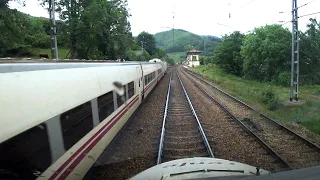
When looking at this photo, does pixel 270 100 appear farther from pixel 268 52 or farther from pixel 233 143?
pixel 268 52

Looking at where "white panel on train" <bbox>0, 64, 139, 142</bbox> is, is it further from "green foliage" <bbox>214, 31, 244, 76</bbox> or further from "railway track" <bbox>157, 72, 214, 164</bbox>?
"green foliage" <bbox>214, 31, 244, 76</bbox>

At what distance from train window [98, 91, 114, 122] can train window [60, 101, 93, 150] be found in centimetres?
70

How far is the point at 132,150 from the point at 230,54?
4078cm

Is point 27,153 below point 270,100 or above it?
above

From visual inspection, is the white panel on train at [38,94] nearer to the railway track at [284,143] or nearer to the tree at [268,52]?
the railway track at [284,143]

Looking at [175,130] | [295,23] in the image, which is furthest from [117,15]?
[175,130]

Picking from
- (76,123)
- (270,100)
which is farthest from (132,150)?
(270,100)

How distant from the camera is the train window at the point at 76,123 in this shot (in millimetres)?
4262

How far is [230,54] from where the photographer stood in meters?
46.3

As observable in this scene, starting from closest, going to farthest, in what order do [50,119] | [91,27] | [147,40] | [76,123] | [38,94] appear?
[38,94] < [50,119] < [76,123] < [91,27] < [147,40]

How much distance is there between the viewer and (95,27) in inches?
1056

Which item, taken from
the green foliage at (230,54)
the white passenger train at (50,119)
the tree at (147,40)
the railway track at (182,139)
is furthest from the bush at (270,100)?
the tree at (147,40)

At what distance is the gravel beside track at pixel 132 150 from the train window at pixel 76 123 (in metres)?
1.25

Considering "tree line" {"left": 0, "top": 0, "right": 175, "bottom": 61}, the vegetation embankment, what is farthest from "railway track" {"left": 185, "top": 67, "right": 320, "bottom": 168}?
"tree line" {"left": 0, "top": 0, "right": 175, "bottom": 61}
